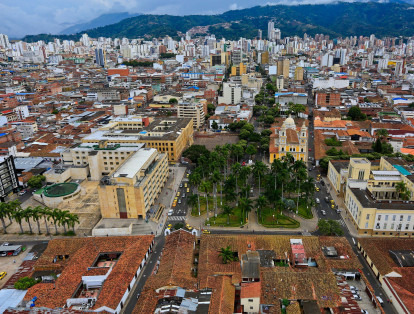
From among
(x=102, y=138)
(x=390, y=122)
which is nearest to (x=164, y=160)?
(x=102, y=138)

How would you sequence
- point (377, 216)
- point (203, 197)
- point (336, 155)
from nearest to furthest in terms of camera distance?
point (377, 216) → point (203, 197) → point (336, 155)

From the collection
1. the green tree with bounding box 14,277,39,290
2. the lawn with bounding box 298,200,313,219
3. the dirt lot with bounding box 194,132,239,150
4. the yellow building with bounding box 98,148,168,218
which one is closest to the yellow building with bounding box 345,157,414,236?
the lawn with bounding box 298,200,313,219

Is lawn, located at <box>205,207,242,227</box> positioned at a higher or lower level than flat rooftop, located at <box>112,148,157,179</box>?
lower

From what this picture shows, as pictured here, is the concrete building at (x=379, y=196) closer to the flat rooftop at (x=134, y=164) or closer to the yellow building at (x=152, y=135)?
the flat rooftop at (x=134, y=164)

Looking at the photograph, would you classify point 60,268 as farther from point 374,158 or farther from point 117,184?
point 374,158

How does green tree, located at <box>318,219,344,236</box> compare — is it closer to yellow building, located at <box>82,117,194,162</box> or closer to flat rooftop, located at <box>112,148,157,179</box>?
flat rooftop, located at <box>112,148,157,179</box>

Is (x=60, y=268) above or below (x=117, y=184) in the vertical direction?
below

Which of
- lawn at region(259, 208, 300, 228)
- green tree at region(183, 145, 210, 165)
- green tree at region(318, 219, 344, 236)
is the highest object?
green tree at region(183, 145, 210, 165)
